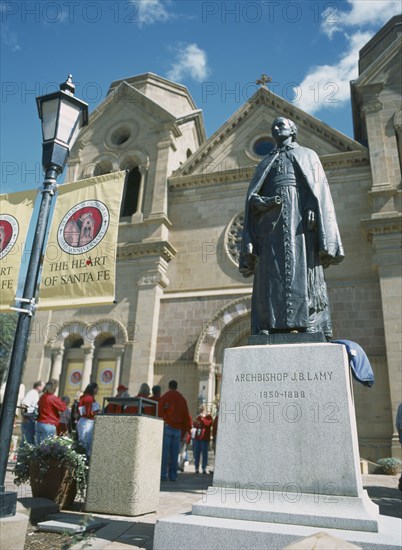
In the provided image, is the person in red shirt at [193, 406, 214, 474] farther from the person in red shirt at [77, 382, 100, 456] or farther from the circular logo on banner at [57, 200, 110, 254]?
the circular logo on banner at [57, 200, 110, 254]

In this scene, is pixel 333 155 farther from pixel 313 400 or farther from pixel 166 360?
pixel 313 400

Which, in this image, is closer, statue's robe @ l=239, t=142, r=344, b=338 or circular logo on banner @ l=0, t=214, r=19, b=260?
statue's robe @ l=239, t=142, r=344, b=338

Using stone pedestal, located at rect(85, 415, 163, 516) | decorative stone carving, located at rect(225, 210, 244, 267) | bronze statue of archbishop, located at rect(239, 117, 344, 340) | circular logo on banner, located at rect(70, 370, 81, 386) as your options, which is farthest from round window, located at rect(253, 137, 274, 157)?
stone pedestal, located at rect(85, 415, 163, 516)

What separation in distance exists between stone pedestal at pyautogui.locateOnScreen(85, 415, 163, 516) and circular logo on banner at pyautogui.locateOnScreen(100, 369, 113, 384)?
39.0 ft

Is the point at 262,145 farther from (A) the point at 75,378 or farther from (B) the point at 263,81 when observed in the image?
(A) the point at 75,378

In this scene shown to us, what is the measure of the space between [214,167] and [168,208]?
2.79m

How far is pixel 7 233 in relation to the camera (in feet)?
21.6

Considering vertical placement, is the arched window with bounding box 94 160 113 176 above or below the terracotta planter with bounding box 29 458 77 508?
above

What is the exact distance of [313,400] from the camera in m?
4.31

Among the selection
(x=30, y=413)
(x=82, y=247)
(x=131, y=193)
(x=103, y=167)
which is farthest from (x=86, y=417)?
(x=103, y=167)

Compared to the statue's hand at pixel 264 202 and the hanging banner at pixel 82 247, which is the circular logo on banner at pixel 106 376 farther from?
the statue's hand at pixel 264 202

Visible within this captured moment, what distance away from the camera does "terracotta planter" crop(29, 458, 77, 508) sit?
252 inches

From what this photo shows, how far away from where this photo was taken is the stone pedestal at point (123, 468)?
6.02 meters

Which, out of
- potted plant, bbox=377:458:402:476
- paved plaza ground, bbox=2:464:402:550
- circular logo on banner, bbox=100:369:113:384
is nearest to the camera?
paved plaza ground, bbox=2:464:402:550
